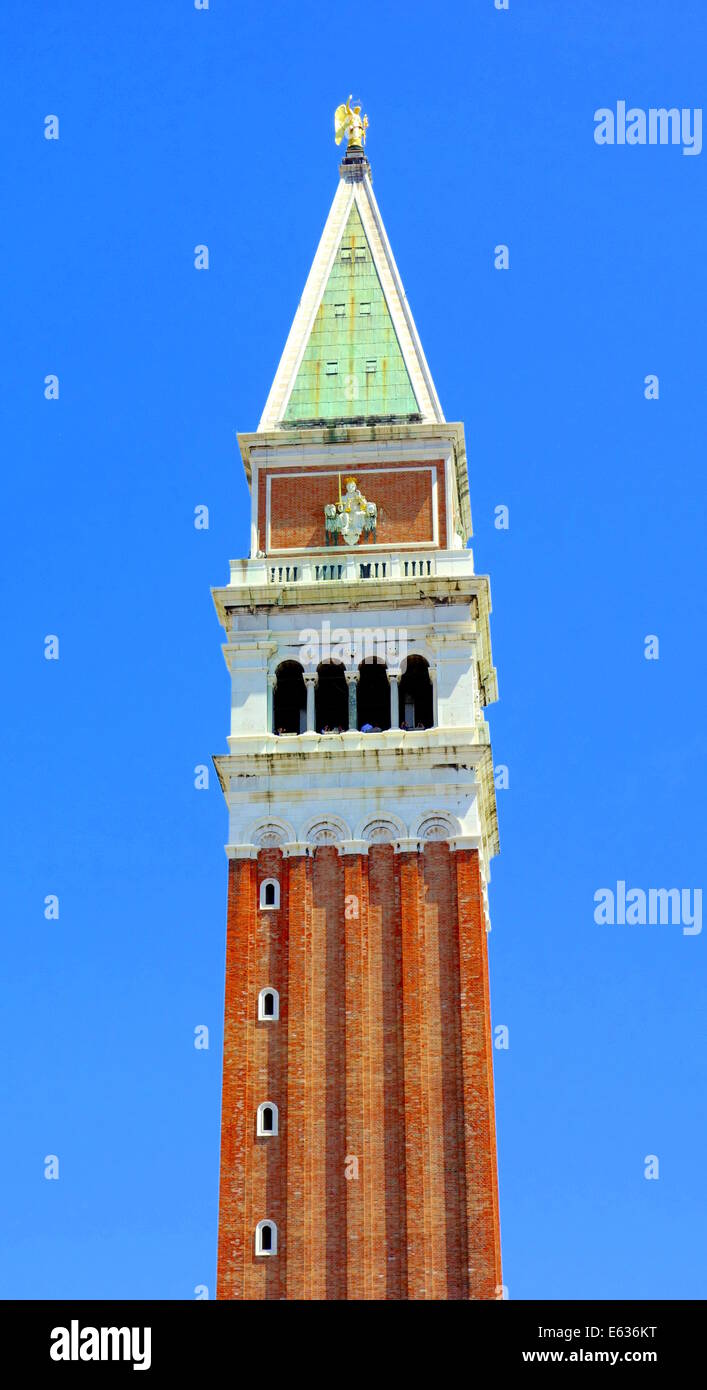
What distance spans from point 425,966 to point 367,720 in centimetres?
972

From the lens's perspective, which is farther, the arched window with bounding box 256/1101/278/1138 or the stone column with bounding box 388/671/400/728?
the stone column with bounding box 388/671/400/728

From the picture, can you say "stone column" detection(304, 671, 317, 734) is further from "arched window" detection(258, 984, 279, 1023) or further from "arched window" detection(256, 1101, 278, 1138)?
"arched window" detection(256, 1101, 278, 1138)

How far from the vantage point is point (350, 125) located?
94500mm

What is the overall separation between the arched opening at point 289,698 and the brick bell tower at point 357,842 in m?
0.07

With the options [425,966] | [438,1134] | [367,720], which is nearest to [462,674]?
[367,720]

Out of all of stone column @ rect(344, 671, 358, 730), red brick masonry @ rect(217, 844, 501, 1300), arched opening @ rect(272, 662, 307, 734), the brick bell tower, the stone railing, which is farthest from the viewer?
the stone railing

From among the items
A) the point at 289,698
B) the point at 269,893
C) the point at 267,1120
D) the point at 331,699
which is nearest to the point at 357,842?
the point at 269,893

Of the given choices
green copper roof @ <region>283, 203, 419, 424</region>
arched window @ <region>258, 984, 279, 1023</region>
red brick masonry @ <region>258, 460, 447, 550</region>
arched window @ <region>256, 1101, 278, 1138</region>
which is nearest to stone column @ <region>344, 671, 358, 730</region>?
red brick masonry @ <region>258, 460, 447, 550</region>

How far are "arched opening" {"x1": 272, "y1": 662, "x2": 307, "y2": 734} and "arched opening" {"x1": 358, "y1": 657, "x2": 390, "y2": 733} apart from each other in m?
1.95

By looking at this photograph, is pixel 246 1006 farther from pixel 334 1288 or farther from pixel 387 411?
pixel 387 411

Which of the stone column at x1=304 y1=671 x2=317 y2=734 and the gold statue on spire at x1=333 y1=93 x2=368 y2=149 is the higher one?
the gold statue on spire at x1=333 y1=93 x2=368 y2=149

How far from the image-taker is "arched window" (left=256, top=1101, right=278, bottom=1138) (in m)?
74.8

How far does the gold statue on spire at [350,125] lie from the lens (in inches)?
3706

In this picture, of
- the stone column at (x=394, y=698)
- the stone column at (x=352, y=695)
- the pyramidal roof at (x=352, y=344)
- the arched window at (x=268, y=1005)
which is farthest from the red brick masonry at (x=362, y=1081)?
the pyramidal roof at (x=352, y=344)
